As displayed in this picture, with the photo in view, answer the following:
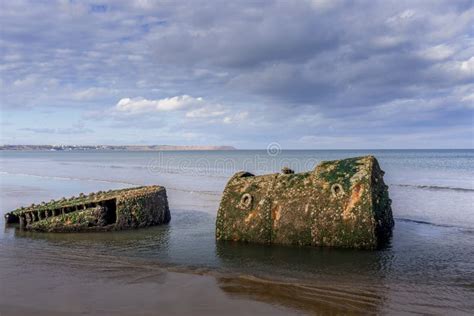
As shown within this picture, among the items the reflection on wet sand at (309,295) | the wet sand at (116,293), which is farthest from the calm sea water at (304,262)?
the wet sand at (116,293)

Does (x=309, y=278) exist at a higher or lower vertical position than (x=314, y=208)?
lower

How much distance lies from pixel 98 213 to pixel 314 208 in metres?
5.15

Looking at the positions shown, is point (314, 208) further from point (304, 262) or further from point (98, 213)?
point (98, 213)

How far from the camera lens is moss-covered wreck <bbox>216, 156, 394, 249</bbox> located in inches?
307

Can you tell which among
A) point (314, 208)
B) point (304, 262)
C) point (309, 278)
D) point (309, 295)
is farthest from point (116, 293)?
point (314, 208)

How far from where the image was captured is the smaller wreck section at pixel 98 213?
10.2 metres

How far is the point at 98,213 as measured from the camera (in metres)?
10.2

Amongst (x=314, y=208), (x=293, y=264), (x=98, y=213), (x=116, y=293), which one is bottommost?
(x=116, y=293)

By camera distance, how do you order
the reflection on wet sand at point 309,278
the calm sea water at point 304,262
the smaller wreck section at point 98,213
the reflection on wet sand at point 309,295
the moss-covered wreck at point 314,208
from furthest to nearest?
the smaller wreck section at point 98,213, the moss-covered wreck at point 314,208, the calm sea water at point 304,262, the reflection on wet sand at point 309,278, the reflection on wet sand at point 309,295

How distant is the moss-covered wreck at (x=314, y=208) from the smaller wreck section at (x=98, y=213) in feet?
8.63

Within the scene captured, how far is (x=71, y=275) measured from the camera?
22.2ft

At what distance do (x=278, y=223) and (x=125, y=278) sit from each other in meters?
3.13

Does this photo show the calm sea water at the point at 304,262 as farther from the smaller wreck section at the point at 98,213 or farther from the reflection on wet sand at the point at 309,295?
the smaller wreck section at the point at 98,213

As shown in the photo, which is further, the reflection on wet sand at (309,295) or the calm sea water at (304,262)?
the calm sea water at (304,262)
